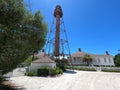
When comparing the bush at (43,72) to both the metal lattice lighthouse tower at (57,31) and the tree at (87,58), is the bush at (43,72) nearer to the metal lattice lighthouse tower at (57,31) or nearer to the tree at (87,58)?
the metal lattice lighthouse tower at (57,31)

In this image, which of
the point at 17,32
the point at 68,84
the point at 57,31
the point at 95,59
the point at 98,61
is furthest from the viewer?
the point at 98,61

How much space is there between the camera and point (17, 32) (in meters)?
11.9

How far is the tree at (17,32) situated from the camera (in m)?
10.5

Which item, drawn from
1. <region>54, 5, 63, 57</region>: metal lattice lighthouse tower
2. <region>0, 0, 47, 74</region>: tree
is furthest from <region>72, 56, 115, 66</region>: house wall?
<region>0, 0, 47, 74</region>: tree

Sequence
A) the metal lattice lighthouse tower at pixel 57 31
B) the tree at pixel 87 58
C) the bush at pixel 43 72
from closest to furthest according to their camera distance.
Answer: the bush at pixel 43 72 → the metal lattice lighthouse tower at pixel 57 31 → the tree at pixel 87 58

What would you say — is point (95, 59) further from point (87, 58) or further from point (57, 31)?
point (57, 31)

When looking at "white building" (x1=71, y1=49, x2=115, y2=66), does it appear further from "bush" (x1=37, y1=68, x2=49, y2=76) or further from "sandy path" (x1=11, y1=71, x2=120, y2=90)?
"sandy path" (x1=11, y1=71, x2=120, y2=90)

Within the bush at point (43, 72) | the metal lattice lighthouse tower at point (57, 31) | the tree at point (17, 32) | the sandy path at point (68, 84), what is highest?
the metal lattice lighthouse tower at point (57, 31)

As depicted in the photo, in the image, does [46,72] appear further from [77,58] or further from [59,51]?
[77,58]

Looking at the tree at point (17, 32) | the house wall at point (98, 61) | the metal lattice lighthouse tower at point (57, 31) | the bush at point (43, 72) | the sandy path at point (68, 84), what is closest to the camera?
the tree at point (17, 32)

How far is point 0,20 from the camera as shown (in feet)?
33.6

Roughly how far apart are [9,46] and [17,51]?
0.90 m

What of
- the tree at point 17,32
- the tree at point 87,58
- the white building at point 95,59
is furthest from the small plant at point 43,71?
the white building at point 95,59

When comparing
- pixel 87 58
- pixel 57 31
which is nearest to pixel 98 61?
pixel 87 58
